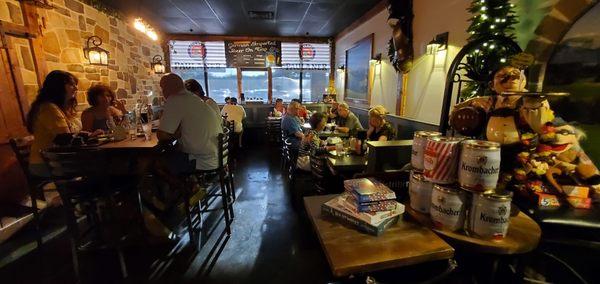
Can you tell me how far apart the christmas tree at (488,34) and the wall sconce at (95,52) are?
4.64 m

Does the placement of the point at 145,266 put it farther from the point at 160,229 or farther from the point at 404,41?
the point at 404,41

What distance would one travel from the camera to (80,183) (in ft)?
6.47

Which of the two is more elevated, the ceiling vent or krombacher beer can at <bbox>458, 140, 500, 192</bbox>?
the ceiling vent

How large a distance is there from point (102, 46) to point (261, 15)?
112 inches

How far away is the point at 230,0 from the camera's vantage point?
14.5 feet

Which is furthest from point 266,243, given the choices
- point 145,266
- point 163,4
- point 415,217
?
point 163,4

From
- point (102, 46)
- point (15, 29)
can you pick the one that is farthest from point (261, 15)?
point (15, 29)

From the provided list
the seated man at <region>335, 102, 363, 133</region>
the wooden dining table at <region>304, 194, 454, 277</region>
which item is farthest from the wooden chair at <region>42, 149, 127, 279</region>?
the seated man at <region>335, 102, 363, 133</region>

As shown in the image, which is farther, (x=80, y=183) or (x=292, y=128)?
(x=292, y=128)

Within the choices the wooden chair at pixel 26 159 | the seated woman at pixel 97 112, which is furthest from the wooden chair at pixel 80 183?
the seated woman at pixel 97 112

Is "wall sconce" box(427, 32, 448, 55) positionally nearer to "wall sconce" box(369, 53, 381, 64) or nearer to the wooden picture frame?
"wall sconce" box(369, 53, 381, 64)

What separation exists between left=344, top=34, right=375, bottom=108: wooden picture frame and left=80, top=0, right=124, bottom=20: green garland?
Answer: 4.60m

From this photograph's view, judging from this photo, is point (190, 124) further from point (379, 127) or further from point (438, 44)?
point (438, 44)

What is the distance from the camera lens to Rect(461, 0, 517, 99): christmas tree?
6.04 feet
